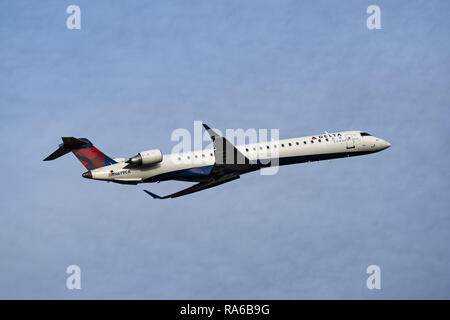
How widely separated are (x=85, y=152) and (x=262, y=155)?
14.2 meters

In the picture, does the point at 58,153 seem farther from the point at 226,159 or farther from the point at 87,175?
the point at 226,159

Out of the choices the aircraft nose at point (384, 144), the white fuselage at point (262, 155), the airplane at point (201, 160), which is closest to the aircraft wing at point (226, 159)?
the airplane at point (201, 160)

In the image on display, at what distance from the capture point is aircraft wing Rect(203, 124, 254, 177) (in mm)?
52812

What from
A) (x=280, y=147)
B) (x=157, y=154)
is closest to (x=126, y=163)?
(x=157, y=154)

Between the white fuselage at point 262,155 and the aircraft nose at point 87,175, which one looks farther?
the white fuselage at point 262,155

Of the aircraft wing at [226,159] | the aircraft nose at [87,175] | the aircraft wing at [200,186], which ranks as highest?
the aircraft wing at [226,159]

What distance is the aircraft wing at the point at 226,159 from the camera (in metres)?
52.8

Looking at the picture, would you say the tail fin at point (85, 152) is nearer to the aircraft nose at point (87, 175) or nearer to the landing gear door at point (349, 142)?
the aircraft nose at point (87, 175)

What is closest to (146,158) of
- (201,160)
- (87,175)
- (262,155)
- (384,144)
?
(201,160)

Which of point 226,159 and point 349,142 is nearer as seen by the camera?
point 226,159

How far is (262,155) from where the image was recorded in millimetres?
56188

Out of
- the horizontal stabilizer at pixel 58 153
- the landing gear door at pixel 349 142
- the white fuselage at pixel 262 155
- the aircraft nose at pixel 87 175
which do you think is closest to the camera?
the horizontal stabilizer at pixel 58 153

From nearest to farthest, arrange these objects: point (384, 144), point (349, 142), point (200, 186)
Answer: point (200, 186) < point (349, 142) < point (384, 144)
